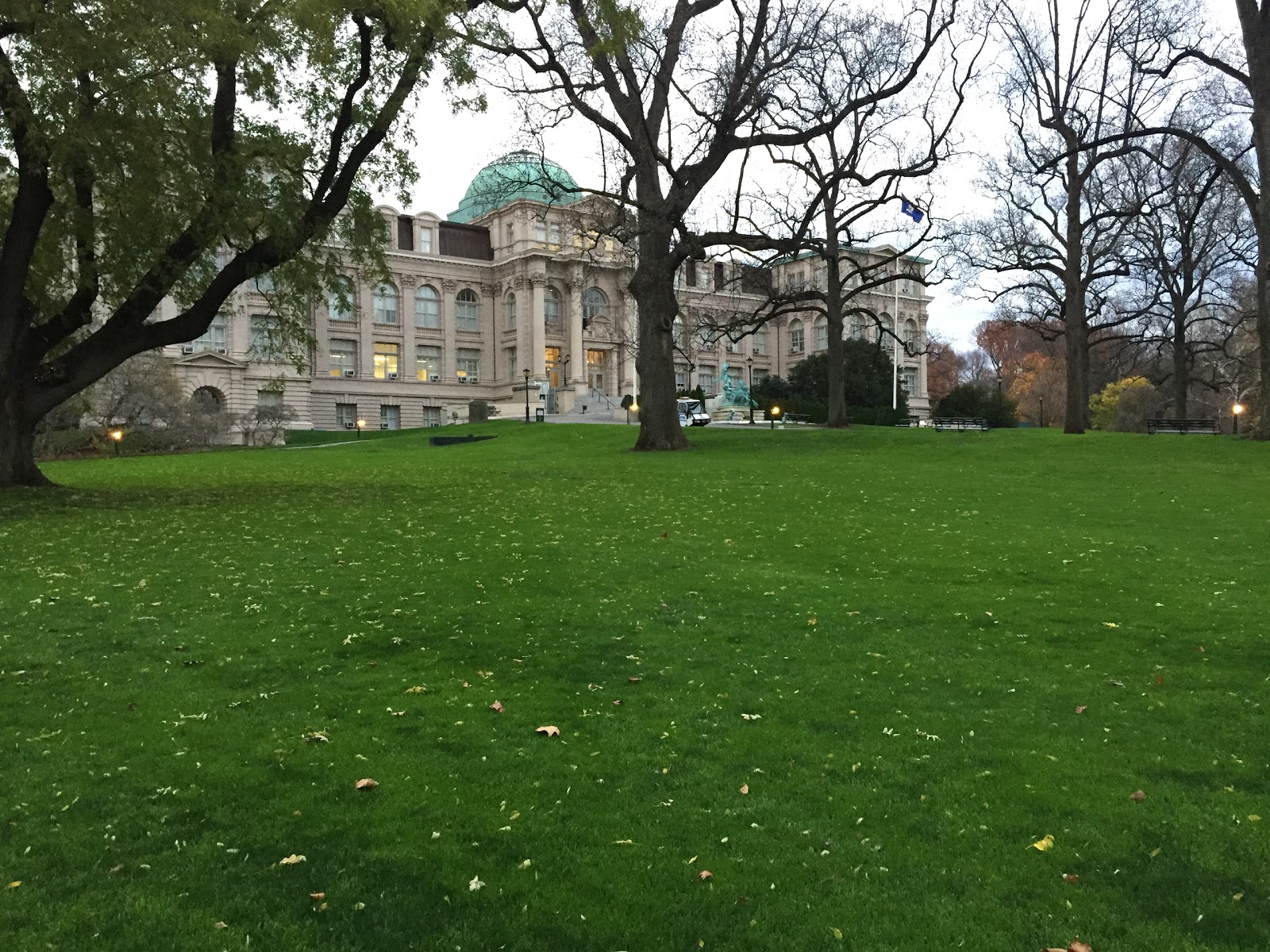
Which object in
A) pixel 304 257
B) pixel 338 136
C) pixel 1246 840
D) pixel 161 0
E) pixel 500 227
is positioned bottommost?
pixel 1246 840

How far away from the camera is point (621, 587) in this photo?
9766 millimetres

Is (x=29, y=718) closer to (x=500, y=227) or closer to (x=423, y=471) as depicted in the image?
(x=423, y=471)

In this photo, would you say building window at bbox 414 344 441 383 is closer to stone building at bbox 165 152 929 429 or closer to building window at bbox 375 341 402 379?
stone building at bbox 165 152 929 429

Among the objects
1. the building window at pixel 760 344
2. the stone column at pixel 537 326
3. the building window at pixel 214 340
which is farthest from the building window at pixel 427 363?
the building window at pixel 760 344

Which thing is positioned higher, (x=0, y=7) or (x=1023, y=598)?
(x=0, y=7)

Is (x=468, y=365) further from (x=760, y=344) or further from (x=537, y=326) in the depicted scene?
(x=760, y=344)

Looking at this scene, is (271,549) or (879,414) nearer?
(271,549)

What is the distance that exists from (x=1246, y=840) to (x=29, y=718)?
6936 mm

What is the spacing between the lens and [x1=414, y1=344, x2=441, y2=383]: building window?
248ft

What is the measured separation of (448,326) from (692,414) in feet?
106

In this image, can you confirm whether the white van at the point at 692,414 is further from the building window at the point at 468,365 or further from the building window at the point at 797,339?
the building window at the point at 797,339

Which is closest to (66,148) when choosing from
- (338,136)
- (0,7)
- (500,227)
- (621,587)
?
(0,7)

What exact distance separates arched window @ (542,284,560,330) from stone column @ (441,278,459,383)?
25.5ft

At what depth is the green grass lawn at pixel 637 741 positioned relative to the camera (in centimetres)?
375
